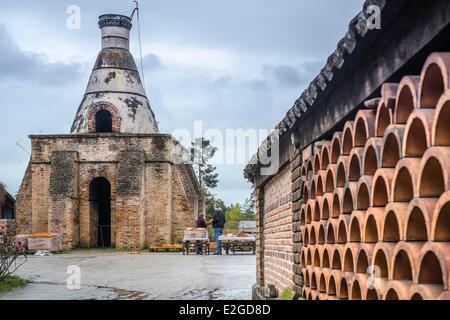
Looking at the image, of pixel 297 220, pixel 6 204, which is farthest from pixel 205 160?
pixel 297 220

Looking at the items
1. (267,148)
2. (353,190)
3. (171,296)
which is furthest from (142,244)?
(353,190)

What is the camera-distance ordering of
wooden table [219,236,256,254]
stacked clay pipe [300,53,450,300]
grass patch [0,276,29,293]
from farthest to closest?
wooden table [219,236,256,254], grass patch [0,276,29,293], stacked clay pipe [300,53,450,300]

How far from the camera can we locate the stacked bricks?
7.96 m

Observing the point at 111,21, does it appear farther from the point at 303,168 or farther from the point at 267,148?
the point at 303,168

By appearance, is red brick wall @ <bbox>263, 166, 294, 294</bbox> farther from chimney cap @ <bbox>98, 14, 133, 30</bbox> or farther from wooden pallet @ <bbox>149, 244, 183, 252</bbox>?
chimney cap @ <bbox>98, 14, 133, 30</bbox>

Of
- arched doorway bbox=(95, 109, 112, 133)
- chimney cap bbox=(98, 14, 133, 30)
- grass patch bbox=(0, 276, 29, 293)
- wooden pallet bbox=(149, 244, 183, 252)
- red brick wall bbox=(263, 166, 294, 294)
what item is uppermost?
chimney cap bbox=(98, 14, 133, 30)

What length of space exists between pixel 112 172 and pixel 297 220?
2615 centimetres

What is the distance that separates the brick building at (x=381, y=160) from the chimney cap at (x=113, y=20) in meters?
29.0

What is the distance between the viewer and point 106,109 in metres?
34.2

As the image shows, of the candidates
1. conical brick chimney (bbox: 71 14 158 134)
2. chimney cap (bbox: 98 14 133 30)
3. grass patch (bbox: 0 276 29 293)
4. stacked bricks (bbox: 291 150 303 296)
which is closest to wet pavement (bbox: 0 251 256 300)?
grass patch (bbox: 0 276 29 293)

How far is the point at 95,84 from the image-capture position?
115 feet

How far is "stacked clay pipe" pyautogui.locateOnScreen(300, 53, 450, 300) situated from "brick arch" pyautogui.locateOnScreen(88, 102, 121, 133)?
28.5 metres

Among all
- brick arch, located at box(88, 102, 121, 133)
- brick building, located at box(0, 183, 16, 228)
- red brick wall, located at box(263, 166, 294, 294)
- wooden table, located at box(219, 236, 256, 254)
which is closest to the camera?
red brick wall, located at box(263, 166, 294, 294)

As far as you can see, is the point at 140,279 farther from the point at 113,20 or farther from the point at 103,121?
the point at 113,20
